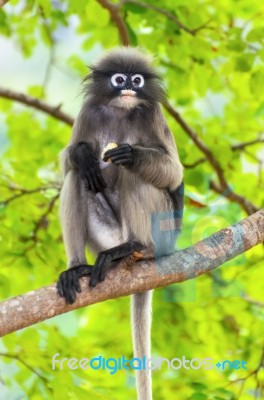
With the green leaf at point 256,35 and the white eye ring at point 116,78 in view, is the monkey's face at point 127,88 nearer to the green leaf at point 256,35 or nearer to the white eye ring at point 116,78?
the white eye ring at point 116,78

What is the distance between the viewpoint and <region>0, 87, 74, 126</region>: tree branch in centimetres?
421

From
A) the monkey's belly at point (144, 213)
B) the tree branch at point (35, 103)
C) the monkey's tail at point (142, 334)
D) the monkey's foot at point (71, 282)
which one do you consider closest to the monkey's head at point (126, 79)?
the monkey's belly at point (144, 213)

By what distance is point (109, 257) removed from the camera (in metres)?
2.81

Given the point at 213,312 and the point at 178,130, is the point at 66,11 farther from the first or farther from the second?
the point at 213,312

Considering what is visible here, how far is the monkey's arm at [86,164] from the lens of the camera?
2.95 metres

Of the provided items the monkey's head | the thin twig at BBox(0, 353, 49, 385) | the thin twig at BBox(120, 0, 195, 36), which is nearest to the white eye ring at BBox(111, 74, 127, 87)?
the monkey's head

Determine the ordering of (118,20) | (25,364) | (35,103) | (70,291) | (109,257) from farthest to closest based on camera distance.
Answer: (35,103), (118,20), (25,364), (109,257), (70,291)

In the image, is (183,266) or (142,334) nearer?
(183,266)

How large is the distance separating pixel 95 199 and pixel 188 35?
1.19 metres

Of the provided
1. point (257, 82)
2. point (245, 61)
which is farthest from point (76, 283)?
point (245, 61)

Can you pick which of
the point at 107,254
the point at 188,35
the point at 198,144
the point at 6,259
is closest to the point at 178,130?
the point at 198,144

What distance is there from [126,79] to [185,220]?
612 millimetres

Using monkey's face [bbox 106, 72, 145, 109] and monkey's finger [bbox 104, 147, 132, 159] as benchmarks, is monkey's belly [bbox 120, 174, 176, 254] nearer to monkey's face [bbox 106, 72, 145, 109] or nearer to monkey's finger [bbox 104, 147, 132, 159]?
monkey's finger [bbox 104, 147, 132, 159]

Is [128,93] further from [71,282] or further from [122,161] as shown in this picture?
[71,282]
